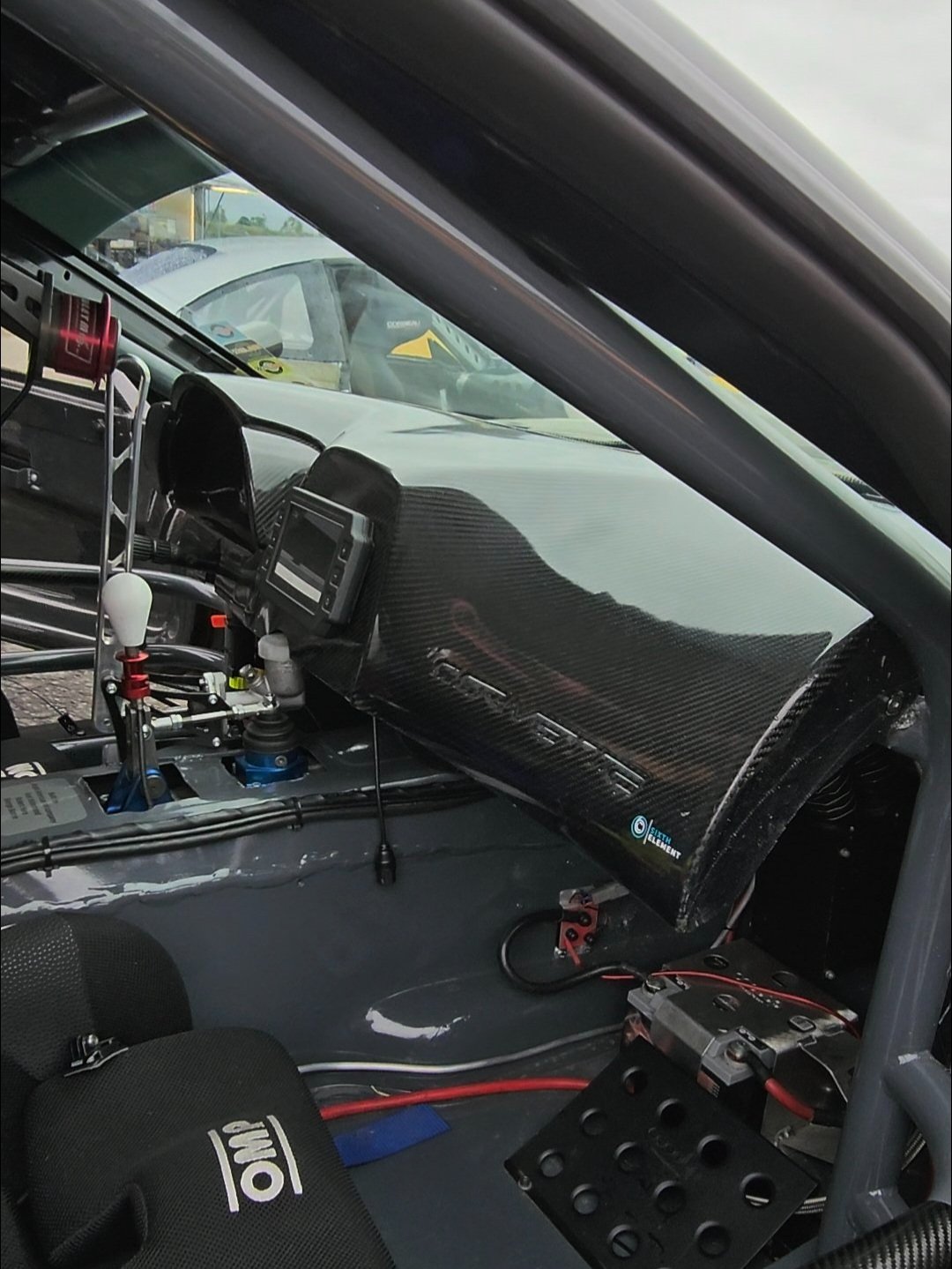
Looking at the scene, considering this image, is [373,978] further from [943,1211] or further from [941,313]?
[941,313]

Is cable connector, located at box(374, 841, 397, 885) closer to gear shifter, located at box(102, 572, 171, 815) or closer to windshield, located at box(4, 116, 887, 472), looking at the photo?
gear shifter, located at box(102, 572, 171, 815)

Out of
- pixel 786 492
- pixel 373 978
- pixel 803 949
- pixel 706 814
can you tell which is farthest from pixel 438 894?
pixel 786 492

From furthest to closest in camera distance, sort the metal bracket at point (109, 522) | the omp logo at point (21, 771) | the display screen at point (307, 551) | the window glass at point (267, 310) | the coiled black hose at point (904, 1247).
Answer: the window glass at point (267, 310), the metal bracket at point (109, 522), the omp logo at point (21, 771), the display screen at point (307, 551), the coiled black hose at point (904, 1247)

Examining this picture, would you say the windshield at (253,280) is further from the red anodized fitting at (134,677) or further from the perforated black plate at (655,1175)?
the perforated black plate at (655,1175)

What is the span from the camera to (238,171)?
53cm

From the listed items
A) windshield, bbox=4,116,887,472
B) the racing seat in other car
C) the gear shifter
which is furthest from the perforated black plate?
windshield, bbox=4,116,887,472

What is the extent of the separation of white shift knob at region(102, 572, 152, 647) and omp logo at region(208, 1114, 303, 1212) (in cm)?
64

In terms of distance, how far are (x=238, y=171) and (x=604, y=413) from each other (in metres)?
0.24

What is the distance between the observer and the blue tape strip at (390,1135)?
4.97 feet

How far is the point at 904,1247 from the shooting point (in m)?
0.73

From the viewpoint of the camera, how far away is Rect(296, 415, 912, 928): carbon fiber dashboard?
40.3 inches

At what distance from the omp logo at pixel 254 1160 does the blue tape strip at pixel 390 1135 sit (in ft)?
1.26

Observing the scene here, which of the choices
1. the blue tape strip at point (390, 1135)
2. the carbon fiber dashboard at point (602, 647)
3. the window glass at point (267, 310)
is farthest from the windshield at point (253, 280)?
the blue tape strip at point (390, 1135)

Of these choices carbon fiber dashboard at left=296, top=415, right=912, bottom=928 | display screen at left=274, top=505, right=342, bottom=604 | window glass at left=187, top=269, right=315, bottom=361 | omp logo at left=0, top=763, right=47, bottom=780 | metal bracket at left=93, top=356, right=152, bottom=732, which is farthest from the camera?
window glass at left=187, top=269, right=315, bottom=361
